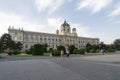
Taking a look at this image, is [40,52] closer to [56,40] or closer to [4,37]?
[4,37]

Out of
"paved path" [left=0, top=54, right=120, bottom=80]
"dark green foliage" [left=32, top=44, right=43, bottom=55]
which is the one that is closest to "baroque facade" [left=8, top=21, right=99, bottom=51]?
"dark green foliage" [left=32, top=44, right=43, bottom=55]

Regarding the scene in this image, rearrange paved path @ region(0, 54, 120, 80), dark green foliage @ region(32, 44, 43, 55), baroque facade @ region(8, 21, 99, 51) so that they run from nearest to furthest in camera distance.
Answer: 1. paved path @ region(0, 54, 120, 80)
2. dark green foliage @ region(32, 44, 43, 55)
3. baroque facade @ region(8, 21, 99, 51)

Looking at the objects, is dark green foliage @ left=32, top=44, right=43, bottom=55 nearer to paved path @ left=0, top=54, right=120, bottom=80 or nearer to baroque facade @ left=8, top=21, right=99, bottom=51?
paved path @ left=0, top=54, right=120, bottom=80

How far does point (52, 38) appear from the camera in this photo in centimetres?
10431

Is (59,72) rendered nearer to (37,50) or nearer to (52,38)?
(37,50)

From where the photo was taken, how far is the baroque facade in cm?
8870

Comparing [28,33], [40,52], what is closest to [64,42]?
[28,33]

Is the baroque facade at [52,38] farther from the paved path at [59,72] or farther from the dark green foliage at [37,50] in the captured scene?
the paved path at [59,72]

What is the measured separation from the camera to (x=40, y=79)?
8336mm

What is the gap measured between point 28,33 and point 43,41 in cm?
1049

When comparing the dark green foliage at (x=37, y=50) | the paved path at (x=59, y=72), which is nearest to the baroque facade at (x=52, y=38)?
the dark green foliage at (x=37, y=50)

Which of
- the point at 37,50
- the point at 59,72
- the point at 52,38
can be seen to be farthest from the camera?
the point at 52,38

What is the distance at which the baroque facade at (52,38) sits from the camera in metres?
88.7

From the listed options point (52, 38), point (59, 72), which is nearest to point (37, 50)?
point (59, 72)
